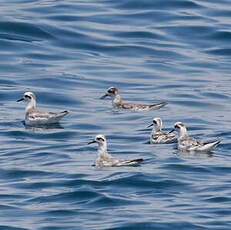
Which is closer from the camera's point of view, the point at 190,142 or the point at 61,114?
the point at 190,142

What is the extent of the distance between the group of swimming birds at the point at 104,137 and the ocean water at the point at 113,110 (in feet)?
0.78

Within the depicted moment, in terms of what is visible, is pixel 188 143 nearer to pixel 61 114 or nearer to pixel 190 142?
pixel 190 142

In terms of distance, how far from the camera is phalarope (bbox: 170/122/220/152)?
75.3 feet

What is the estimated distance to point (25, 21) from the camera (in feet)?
126

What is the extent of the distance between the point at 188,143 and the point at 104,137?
90.1 inches

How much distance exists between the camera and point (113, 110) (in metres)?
29.6

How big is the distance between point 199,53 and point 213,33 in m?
2.13

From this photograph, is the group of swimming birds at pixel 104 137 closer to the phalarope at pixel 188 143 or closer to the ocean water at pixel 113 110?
the phalarope at pixel 188 143

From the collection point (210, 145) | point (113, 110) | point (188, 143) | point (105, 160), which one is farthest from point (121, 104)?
point (105, 160)

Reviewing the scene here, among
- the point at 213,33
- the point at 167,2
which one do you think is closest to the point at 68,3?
the point at 167,2

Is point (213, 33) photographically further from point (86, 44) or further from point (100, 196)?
point (100, 196)

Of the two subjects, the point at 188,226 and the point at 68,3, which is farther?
the point at 68,3

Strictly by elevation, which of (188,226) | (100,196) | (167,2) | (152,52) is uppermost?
(167,2)

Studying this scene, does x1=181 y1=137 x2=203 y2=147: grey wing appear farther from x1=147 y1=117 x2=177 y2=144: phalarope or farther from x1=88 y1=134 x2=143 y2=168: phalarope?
x1=88 y1=134 x2=143 y2=168: phalarope
